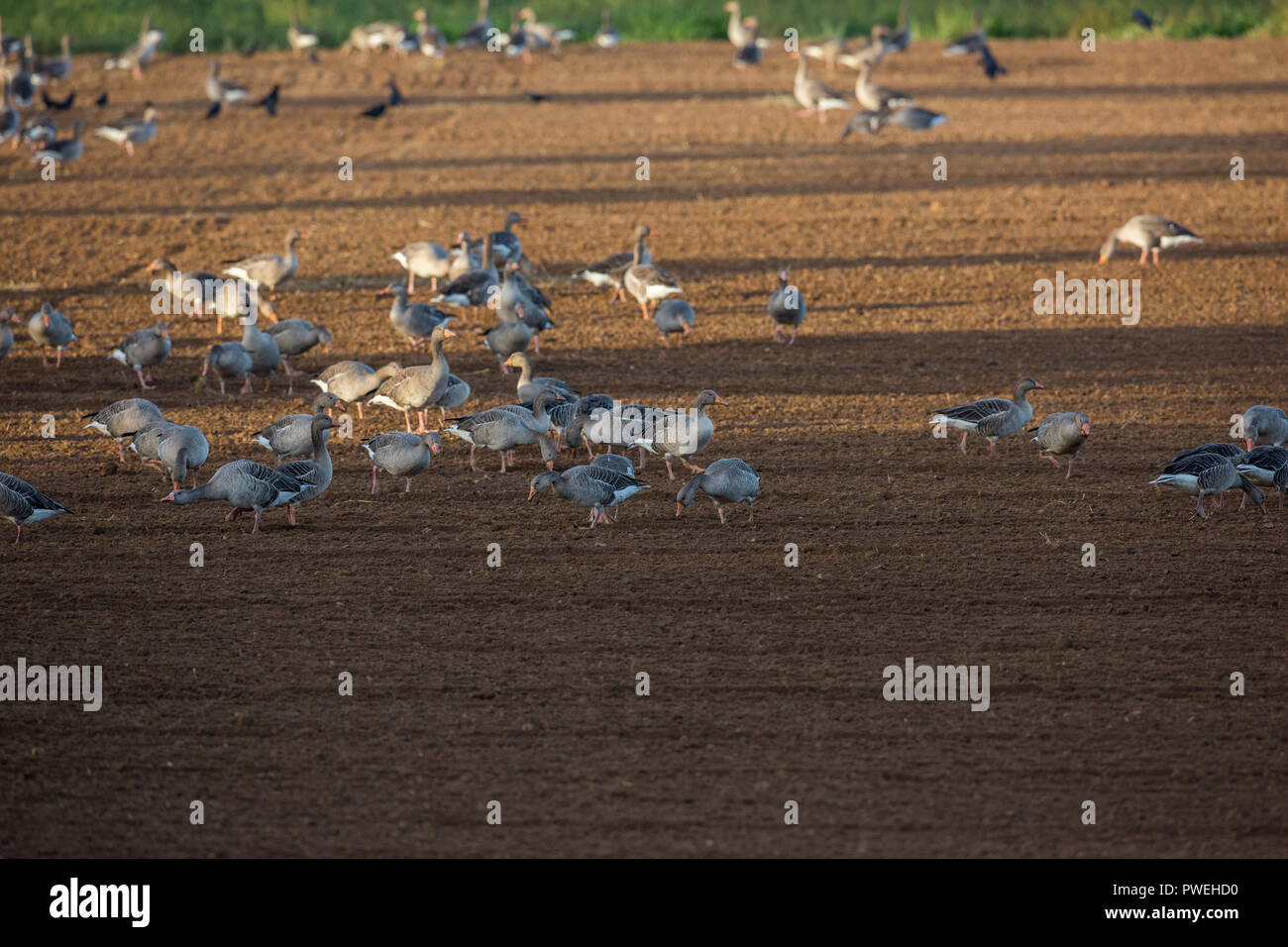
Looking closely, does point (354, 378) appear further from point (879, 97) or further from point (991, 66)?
point (991, 66)

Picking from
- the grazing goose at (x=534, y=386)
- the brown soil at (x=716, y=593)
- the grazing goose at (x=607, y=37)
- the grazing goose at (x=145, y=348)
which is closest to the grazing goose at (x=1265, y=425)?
the brown soil at (x=716, y=593)

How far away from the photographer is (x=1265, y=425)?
Answer: 1343 cm

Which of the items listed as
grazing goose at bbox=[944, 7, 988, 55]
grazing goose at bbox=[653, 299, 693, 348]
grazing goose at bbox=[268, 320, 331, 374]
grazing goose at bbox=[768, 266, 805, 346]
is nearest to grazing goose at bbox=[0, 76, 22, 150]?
grazing goose at bbox=[268, 320, 331, 374]

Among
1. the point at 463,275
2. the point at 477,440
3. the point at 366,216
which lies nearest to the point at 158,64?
the point at 366,216

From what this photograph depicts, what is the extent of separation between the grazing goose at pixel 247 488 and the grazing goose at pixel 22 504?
1.03 metres

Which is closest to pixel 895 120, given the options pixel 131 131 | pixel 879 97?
pixel 879 97

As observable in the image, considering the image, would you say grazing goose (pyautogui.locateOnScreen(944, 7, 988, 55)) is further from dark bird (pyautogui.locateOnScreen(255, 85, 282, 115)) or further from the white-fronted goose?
the white-fronted goose

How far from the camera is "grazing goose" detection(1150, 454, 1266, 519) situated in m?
12.3

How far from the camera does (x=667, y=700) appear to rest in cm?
962

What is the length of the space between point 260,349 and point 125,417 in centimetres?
260

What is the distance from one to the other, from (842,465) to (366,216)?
14.6m

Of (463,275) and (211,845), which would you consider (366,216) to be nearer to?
(463,275)

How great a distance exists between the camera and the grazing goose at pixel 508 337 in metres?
17.0

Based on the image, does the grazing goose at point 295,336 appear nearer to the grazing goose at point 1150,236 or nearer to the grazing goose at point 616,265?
the grazing goose at point 616,265
